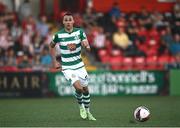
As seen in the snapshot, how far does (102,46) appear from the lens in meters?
23.6

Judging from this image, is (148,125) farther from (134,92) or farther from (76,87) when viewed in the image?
(134,92)

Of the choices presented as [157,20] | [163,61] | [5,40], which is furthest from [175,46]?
[5,40]

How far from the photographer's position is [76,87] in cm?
1350

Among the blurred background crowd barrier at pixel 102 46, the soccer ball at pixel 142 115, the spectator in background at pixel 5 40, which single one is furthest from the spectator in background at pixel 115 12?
the soccer ball at pixel 142 115

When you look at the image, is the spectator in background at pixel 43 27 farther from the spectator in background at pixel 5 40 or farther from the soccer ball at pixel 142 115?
the soccer ball at pixel 142 115

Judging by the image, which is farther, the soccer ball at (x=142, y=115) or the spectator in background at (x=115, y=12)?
the spectator in background at (x=115, y=12)

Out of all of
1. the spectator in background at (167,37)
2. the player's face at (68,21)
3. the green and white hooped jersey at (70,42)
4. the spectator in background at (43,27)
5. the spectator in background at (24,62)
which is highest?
the player's face at (68,21)

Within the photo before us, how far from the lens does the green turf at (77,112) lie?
12.7 m

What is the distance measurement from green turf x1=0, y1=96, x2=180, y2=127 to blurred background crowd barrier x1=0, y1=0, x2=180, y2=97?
0.97 metres

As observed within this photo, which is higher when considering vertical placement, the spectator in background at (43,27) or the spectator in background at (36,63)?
the spectator in background at (43,27)

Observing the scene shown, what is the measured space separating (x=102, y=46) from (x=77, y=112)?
8042mm

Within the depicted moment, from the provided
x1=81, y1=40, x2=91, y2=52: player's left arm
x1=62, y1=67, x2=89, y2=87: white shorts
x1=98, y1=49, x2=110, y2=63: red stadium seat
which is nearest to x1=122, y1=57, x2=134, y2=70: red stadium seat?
x1=98, y1=49, x2=110, y2=63: red stadium seat

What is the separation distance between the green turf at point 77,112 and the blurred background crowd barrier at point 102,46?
966mm

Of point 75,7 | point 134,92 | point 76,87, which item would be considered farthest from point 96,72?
point 76,87
